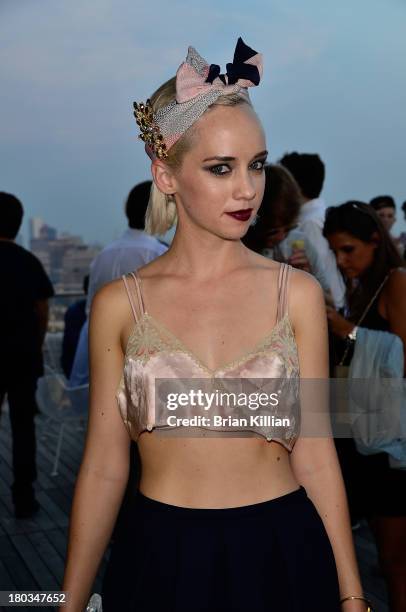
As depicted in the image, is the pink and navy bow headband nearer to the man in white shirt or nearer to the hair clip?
the hair clip

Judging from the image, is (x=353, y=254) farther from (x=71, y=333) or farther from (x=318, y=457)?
(x=71, y=333)

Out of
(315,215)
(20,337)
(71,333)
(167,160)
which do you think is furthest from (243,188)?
(71,333)

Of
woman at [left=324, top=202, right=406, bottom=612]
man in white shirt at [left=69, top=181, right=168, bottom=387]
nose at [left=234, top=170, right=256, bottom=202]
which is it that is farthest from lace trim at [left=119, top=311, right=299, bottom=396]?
man in white shirt at [left=69, top=181, right=168, bottom=387]

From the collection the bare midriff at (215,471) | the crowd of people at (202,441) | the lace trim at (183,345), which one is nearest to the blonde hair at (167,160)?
the crowd of people at (202,441)

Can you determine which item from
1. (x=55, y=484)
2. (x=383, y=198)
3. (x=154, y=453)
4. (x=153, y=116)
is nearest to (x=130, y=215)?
(x=55, y=484)

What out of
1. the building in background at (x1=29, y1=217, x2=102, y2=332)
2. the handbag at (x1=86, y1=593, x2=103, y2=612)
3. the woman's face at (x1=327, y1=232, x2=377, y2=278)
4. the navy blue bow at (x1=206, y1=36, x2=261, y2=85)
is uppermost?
the building in background at (x1=29, y1=217, x2=102, y2=332)

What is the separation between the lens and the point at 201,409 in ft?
6.04

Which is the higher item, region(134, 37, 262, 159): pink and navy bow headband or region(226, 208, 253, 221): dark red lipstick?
region(134, 37, 262, 159): pink and navy bow headband

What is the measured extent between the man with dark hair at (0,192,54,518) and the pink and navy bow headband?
367cm

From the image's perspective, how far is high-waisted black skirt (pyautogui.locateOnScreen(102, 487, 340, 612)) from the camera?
174 cm

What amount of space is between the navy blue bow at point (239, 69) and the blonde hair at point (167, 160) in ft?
0.18

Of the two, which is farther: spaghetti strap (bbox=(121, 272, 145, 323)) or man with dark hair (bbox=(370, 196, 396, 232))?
man with dark hair (bbox=(370, 196, 396, 232))

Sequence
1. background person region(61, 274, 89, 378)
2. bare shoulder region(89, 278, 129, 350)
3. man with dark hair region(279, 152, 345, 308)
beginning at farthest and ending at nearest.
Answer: background person region(61, 274, 89, 378), man with dark hair region(279, 152, 345, 308), bare shoulder region(89, 278, 129, 350)

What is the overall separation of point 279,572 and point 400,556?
153cm
